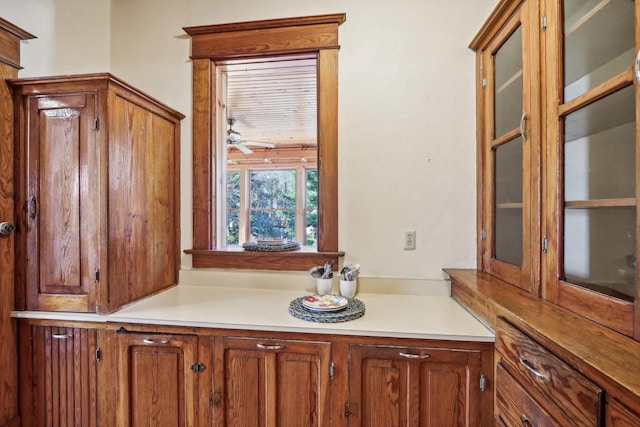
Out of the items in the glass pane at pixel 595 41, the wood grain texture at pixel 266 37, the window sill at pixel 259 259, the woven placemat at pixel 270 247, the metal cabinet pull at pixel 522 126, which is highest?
the wood grain texture at pixel 266 37

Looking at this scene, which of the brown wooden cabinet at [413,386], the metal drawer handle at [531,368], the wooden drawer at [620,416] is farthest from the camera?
the brown wooden cabinet at [413,386]

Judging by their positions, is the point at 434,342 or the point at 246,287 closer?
the point at 434,342

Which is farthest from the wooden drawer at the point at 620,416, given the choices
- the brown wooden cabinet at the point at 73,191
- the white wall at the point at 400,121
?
the brown wooden cabinet at the point at 73,191

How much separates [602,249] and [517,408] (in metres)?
0.59

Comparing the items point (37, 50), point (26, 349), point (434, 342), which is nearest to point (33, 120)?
point (37, 50)

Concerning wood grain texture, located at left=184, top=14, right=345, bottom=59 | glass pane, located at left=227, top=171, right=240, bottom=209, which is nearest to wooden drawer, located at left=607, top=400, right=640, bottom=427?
wood grain texture, located at left=184, top=14, right=345, bottom=59

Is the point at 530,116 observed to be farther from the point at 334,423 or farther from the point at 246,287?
the point at 246,287

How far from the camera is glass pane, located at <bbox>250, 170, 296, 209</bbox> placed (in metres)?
5.81

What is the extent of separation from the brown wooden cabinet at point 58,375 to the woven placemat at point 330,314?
0.97m

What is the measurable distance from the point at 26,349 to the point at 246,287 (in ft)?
3.55

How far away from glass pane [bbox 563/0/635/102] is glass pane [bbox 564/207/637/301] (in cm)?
42

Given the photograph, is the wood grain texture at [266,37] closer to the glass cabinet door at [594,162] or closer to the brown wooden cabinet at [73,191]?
the brown wooden cabinet at [73,191]

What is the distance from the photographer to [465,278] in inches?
59.4

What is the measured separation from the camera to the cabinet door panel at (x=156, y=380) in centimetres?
132
